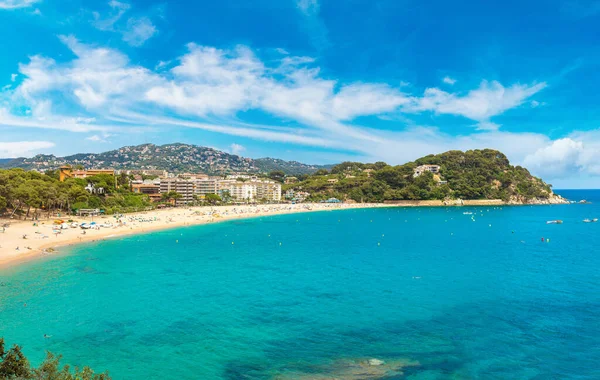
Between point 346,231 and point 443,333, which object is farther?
point 346,231

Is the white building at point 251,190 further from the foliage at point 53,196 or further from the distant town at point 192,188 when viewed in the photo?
the foliage at point 53,196

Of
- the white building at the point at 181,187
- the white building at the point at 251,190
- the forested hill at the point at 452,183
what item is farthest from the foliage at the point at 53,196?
the forested hill at the point at 452,183

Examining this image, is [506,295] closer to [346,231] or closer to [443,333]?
[443,333]

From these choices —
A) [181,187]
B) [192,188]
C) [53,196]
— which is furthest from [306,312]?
[192,188]

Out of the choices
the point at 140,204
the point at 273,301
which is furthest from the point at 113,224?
the point at 273,301

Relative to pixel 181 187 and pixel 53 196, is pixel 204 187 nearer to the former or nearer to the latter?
pixel 181 187

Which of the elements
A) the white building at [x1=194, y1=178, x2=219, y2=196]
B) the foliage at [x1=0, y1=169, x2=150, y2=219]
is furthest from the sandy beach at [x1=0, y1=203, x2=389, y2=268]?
the white building at [x1=194, y1=178, x2=219, y2=196]
